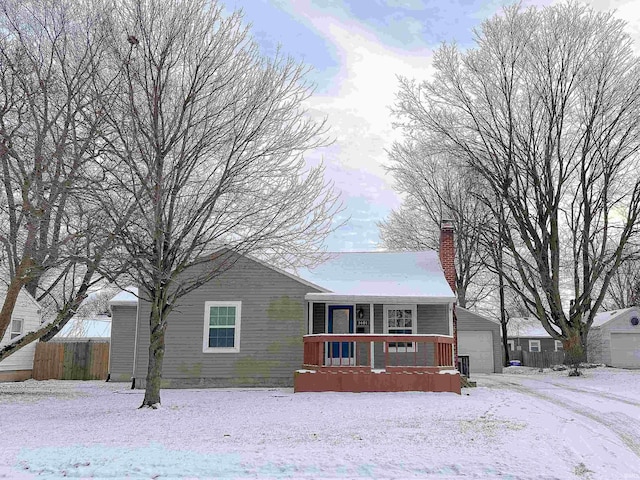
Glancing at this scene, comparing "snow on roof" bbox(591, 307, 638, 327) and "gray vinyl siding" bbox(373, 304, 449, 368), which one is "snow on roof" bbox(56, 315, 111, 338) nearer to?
"gray vinyl siding" bbox(373, 304, 449, 368)

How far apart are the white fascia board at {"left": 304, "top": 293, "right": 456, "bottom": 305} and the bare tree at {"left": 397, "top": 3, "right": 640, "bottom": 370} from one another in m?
8.19

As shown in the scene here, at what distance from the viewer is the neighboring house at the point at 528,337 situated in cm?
4644

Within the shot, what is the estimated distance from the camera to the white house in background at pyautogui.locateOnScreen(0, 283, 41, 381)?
21.4 m

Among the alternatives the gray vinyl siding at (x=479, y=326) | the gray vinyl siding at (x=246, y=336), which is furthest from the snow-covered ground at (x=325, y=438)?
the gray vinyl siding at (x=479, y=326)

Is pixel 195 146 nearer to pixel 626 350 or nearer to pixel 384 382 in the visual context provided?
pixel 384 382

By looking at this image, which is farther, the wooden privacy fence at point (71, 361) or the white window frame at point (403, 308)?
the wooden privacy fence at point (71, 361)

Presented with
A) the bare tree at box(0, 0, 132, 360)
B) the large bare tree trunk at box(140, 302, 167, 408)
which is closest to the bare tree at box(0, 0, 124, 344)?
the bare tree at box(0, 0, 132, 360)

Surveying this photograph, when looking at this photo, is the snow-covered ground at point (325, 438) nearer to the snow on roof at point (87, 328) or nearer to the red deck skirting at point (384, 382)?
the red deck skirting at point (384, 382)

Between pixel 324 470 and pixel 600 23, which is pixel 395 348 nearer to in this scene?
pixel 324 470

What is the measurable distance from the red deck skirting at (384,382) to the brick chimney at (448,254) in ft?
16.6

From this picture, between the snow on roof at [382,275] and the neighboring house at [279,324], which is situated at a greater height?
the snow on roof at [382,275]

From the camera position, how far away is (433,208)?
109ft

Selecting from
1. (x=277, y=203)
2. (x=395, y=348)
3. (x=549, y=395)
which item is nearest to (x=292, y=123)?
(x=277, y=203)

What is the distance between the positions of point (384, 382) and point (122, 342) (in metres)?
Answer: 10.6
